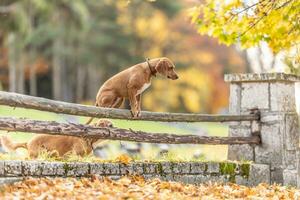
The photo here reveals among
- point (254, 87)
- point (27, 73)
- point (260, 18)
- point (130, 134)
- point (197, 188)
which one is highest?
point (27, 73)

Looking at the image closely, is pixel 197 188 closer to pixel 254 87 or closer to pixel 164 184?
pixel 164 184

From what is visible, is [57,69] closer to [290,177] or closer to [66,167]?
[290,177]

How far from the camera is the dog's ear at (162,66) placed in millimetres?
9234

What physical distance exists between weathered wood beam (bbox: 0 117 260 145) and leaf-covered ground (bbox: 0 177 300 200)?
0.55m

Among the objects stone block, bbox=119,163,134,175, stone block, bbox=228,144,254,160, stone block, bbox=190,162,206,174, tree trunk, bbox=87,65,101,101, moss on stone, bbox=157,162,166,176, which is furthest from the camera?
tree trunk, bbox=87,65,101,101

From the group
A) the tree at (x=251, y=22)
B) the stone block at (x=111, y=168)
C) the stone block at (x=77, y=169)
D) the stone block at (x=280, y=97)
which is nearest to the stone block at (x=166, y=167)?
the stone block at (x=111, y=168)

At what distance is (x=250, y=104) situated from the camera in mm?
11000

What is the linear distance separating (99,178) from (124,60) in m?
32.5

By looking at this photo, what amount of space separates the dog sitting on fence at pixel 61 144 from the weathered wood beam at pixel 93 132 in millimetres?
273

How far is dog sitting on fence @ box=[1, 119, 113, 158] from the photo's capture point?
8945 millimetres

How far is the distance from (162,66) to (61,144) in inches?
62.5

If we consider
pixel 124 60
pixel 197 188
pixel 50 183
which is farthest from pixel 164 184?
pixel 124 60

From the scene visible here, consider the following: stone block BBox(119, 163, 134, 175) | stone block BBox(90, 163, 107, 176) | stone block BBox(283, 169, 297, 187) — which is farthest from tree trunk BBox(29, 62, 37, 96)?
stone block BBox(90, 163, 107, 176)

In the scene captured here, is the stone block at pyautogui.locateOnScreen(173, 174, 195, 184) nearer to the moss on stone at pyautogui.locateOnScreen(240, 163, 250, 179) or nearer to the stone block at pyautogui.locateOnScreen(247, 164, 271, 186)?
the moss on stone at pyautogui.locateOnScreen(240, 163, 250, 179)
